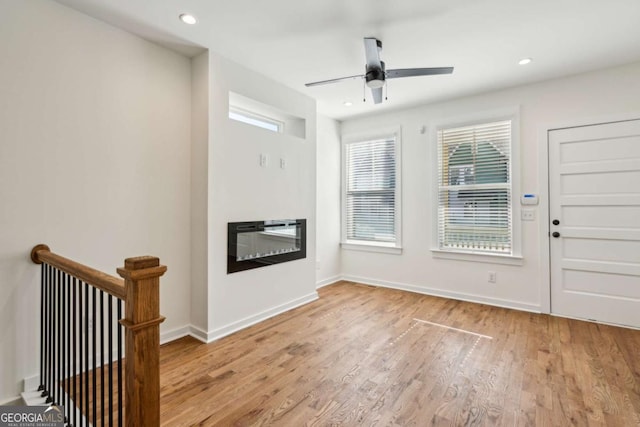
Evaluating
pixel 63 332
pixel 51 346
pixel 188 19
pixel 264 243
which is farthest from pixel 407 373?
pixel 188 19

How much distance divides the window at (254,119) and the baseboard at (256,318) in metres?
2.04

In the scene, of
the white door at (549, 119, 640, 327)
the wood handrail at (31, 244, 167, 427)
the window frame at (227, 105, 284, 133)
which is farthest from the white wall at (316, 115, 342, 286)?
the wood handrail at (31, 244, 167, 427)

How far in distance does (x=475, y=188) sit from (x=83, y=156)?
4091 mm

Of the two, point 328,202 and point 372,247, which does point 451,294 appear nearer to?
point 372,247

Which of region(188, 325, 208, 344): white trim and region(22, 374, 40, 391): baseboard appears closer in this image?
region(22, 374, 40, 391): baseboard

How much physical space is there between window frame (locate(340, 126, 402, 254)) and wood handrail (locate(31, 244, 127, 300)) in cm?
373

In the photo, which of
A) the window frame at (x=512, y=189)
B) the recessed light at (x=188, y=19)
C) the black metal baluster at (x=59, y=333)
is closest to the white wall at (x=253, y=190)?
the recessed light at (x=188, y=19)

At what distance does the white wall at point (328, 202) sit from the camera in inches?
186

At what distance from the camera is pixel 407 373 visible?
2.30 meters

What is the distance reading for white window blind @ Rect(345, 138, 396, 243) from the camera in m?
4.66

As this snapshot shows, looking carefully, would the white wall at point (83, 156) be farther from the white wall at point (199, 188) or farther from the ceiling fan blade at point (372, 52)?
the ceiling fan blade at point (372, 52)

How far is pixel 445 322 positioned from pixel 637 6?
3.01 metres

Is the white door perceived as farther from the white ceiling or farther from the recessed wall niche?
the recessed wall niche

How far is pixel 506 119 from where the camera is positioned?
373 cm
